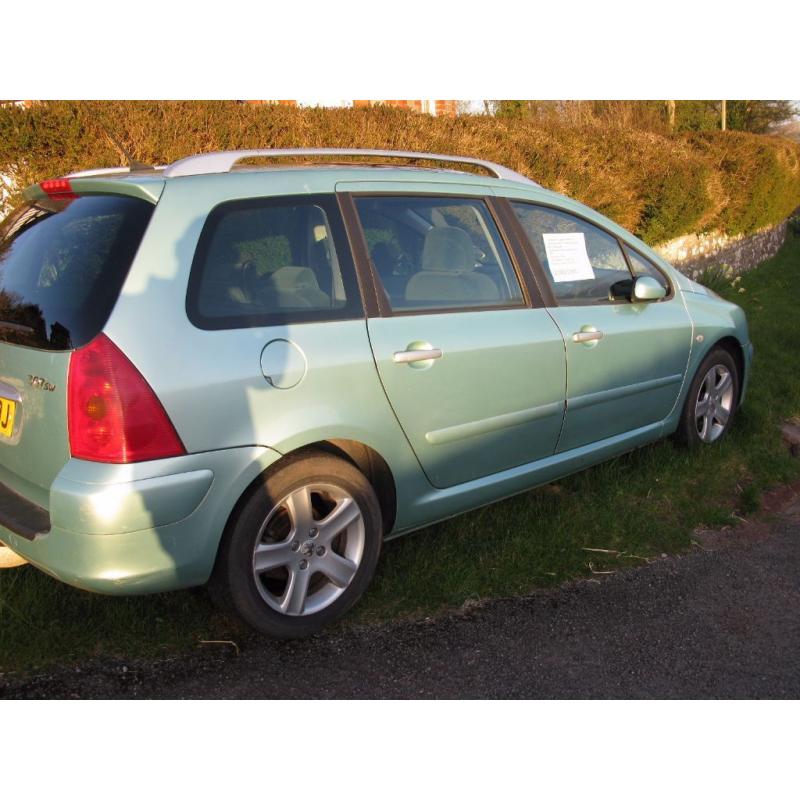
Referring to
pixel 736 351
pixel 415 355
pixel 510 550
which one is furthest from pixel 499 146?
pixel 415 355

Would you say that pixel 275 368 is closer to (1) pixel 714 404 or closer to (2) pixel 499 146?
(1) pixel 714 404

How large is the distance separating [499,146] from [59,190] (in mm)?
6832

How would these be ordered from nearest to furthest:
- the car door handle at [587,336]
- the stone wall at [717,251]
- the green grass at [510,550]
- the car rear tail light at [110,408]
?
the car rear tail light at [110,408] → the green grass at [510,550] → the car door handle at [587,336] → the stone wall at [717,251]

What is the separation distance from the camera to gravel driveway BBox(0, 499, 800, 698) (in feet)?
9.28

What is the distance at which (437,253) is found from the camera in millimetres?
3582

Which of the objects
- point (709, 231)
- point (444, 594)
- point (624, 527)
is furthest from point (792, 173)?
Result: point (444, 594)

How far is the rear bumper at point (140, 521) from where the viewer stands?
8.25 feet

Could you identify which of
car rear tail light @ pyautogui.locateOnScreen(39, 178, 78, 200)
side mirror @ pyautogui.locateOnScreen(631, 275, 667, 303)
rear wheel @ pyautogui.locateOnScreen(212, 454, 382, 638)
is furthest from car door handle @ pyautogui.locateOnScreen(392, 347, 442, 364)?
side mirror @ pyautogui.locateOnScreen(631, 275, 667, 303)

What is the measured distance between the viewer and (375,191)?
10.9 ft

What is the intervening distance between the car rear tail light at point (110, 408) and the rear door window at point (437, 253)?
3.70ft

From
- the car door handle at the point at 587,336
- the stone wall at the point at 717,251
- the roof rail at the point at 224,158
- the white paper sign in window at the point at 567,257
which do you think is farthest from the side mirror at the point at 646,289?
the stone wall at the point at 717,251

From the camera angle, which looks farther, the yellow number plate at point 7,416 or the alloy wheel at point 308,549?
the alloy wheel at point 308,549

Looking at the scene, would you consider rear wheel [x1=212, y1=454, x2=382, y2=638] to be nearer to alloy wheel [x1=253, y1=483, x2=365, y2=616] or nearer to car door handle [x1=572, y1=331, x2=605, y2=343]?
alloy wheel [x1=253, y1=483, x2=365, y2=616]

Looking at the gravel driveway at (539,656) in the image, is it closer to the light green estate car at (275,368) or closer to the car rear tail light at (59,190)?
the light green estate car at (275,368)
